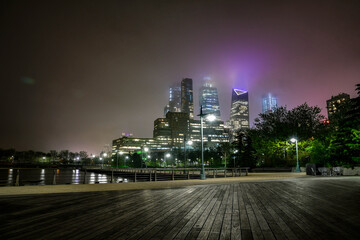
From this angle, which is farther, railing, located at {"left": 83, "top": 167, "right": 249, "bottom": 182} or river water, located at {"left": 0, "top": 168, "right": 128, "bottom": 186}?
railing, located at {"left": 83, "top": 167, "right": 249, "bottom": 182}

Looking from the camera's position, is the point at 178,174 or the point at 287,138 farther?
the point at 287,138

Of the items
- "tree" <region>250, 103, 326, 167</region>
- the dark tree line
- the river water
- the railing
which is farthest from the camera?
"tree" <region>250, 103, 326, 167</region>

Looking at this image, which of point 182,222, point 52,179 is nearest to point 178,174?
point 52,179

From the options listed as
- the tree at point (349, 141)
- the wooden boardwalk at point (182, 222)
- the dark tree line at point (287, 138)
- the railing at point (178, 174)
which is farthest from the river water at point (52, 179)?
the dark tree line at point (287, 138)

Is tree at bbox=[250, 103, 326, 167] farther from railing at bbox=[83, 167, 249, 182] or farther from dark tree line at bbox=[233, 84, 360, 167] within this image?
railing at bbox=[83, 167, 249, 182]

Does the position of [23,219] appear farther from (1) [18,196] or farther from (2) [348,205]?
(2) [348,205]

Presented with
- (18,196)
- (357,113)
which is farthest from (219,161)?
(18,196)

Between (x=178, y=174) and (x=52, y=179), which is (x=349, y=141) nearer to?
(x=178, y=174)

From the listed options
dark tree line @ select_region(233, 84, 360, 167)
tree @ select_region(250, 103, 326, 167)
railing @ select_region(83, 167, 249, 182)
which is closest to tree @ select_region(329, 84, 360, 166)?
dark tree line @ select_region(233, 84, 360, 167)

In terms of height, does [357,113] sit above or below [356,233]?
above

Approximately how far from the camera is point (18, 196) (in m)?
10.5

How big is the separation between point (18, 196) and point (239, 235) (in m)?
10.7

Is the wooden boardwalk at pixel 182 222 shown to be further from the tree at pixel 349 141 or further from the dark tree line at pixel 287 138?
the dark tree line at pixel 287 138

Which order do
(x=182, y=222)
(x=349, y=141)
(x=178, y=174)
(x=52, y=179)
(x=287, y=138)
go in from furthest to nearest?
(x=287, y=138) < (x=178, y=174) < (x=349, y=141) < (x=52, y=179) < (x=182, y=222)
